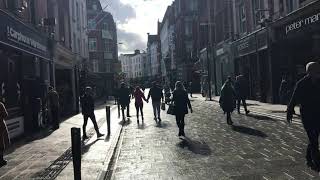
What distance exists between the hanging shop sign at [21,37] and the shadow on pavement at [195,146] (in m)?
5.90

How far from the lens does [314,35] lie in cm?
2134

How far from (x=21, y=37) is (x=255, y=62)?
59.9ft

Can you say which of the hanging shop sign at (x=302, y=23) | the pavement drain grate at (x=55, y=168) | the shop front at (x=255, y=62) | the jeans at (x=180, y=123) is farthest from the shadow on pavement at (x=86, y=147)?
the shop front at (x=255, y=62)

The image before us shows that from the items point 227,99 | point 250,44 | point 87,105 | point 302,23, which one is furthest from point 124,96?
point 250,44

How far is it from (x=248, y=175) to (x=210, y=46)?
3823 centimetres

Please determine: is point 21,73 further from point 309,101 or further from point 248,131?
point 309,101

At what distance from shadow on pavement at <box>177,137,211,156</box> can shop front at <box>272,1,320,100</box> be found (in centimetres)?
1046

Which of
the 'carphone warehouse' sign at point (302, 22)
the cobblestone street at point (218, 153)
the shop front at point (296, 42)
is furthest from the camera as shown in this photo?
the shop front at point (296, 42)

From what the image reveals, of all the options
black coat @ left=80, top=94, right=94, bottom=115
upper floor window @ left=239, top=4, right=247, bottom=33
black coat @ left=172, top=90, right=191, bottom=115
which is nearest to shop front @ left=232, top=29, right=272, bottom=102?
upper floor window @ left=239, top=4, right=247, bottom=33

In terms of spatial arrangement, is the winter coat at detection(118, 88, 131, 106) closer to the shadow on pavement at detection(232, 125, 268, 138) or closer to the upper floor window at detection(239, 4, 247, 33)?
the shadow on pavement at detection(232, 125, 268, 138)

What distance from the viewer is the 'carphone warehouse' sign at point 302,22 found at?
786 inches

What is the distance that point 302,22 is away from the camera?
21391 millimetres

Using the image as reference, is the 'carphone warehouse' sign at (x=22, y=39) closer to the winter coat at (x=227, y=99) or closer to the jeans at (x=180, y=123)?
the jeans at (x=180, y=123)

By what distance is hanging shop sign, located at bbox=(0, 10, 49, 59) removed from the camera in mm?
13641
